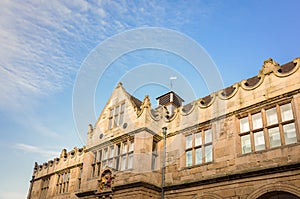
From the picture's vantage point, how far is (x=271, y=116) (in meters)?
11.6

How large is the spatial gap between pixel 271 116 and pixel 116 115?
9.40m

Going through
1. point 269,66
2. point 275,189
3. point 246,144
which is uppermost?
point 269,66

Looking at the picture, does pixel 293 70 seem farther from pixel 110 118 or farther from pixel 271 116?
pixel 110 118

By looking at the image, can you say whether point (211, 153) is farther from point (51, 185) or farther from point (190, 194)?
point (51, 185)

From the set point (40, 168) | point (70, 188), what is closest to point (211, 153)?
point (70, 188)

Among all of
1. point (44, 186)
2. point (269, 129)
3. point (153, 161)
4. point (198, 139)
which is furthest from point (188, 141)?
point (44, 186)

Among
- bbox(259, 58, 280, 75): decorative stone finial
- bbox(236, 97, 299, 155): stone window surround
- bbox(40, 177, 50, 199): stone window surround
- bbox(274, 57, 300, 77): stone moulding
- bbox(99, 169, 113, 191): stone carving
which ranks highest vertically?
bbox(259, 58, 280, 75): decorative stone finial

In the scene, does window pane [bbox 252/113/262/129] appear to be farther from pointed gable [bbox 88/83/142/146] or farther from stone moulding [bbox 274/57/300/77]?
pointed gable [bbox 88/83/142/146]

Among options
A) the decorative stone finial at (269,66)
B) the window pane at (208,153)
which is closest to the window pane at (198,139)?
the window pane at (208,153)

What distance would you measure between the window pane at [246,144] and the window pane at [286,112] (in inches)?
65.9

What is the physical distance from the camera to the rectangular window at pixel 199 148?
13.1 meters

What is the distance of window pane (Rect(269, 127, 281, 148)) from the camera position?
11.0m

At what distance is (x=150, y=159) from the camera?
14445mm

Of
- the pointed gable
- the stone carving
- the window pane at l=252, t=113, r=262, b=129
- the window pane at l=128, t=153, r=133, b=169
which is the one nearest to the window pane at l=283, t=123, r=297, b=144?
the window pane at l=252, t=113, r=262, b=129
